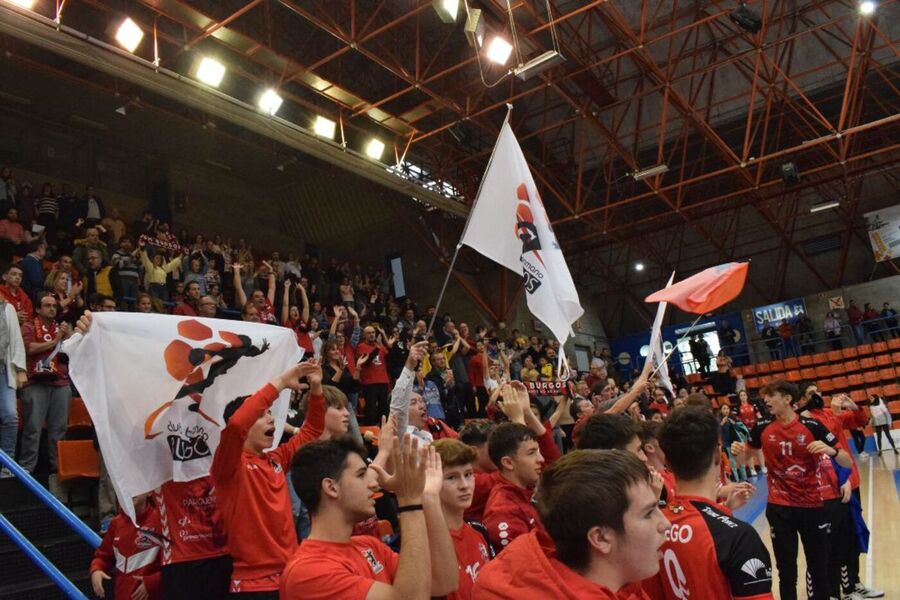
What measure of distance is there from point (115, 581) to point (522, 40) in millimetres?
11787

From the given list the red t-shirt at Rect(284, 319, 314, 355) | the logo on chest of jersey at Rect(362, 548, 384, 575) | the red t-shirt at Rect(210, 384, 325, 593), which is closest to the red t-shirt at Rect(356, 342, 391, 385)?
the red t-shirt at Rect(284, 319, 314, 355)

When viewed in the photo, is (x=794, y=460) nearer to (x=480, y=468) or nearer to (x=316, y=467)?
(x=480, y=468)

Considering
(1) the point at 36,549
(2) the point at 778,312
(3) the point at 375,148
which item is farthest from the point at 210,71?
(2) the point at 778,312

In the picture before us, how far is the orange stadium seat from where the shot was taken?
600 cm

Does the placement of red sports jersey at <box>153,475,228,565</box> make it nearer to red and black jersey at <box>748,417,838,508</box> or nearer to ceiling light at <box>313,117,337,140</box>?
red and black jersey at <box>748,417,838,508</box>

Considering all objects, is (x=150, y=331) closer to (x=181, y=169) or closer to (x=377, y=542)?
(x=377, y=542)

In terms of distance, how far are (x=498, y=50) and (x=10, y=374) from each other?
8621mm

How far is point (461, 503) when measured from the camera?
9.66 ft

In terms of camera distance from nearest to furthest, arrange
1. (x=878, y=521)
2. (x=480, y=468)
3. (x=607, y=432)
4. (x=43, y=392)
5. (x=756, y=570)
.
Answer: (x=756, y=570) → (x=607, y=432) → (x=480, y=468) → (x=43, y=392) → (x=878, y=521)

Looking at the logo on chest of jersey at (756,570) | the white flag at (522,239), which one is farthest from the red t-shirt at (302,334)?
the logo on chest of jersey at (756,570)

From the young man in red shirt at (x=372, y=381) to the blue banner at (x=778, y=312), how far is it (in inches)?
771

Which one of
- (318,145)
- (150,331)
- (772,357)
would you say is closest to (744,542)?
(150,331)

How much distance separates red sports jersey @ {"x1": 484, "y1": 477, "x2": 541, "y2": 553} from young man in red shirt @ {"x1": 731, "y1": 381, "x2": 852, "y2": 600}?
264cm

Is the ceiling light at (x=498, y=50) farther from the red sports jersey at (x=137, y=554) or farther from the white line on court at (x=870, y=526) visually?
the red sports jersey at (x=137, y=554)
